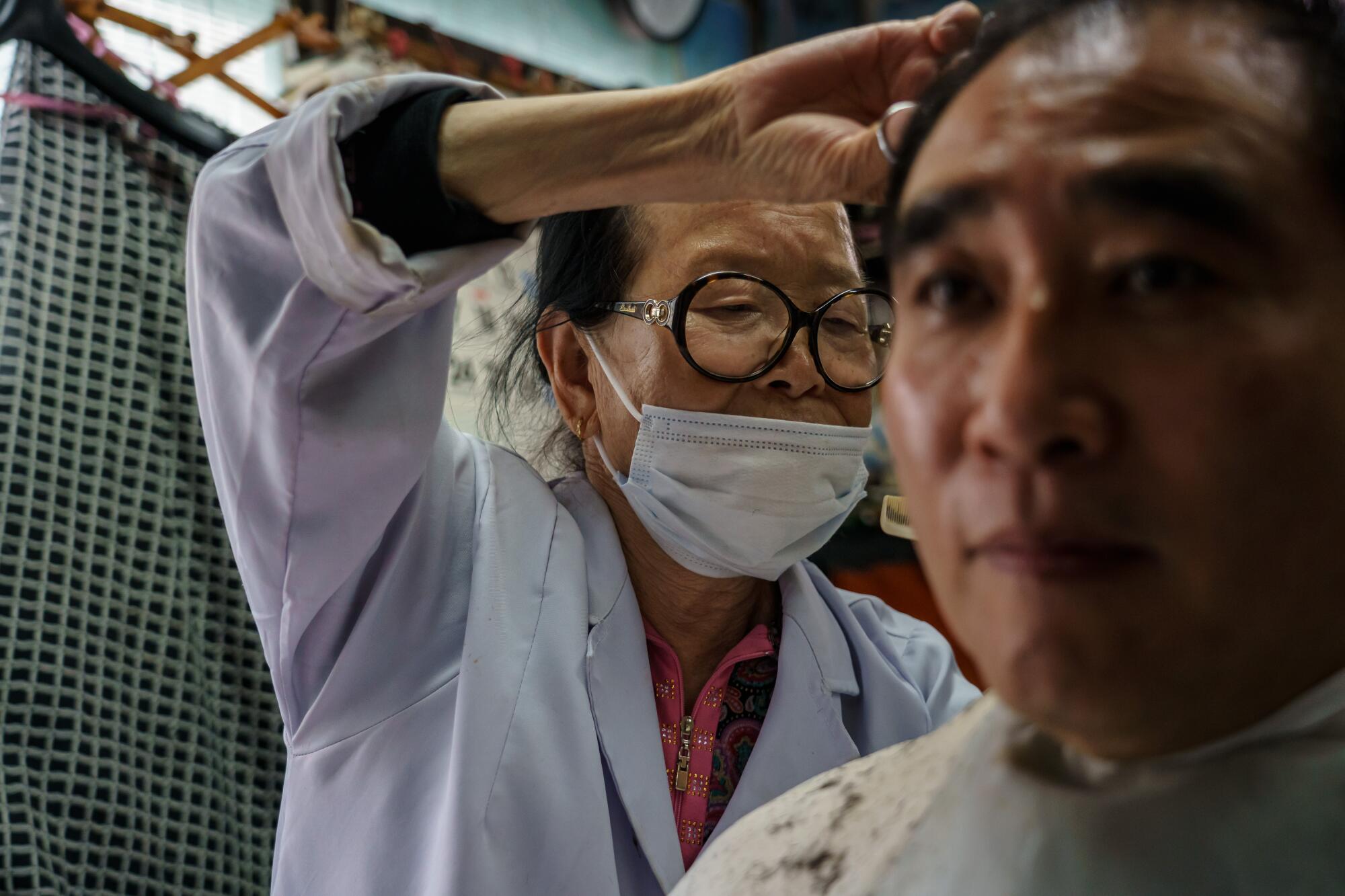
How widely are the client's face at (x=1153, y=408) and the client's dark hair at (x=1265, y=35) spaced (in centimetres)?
1

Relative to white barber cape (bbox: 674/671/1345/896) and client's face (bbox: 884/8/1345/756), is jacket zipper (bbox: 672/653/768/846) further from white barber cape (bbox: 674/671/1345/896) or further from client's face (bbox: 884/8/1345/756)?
client's face (bbox: 884/8/1345/756)

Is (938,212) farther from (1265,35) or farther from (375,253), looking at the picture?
(375,253)

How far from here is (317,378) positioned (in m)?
1.11

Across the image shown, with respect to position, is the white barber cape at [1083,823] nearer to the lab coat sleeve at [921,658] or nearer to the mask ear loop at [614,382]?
the mask ear loop at [614,382]

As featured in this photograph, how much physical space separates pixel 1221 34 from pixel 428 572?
1.05 metres

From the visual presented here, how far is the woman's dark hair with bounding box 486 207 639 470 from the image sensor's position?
4.99ft

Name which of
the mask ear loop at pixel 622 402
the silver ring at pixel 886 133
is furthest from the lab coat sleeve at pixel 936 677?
the silver ring at pixel 886 133

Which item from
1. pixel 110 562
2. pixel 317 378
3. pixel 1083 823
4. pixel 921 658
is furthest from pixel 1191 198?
pixel 110 562

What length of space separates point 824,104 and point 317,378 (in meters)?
0.56

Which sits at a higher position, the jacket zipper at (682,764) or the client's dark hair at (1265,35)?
the client's dark hair at (1265,35)

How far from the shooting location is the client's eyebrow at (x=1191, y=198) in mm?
509

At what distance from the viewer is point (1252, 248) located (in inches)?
20.1

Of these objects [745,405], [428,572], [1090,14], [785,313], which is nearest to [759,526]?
[745,405]

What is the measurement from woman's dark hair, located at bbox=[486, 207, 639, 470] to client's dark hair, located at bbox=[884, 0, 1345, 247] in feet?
2.55
